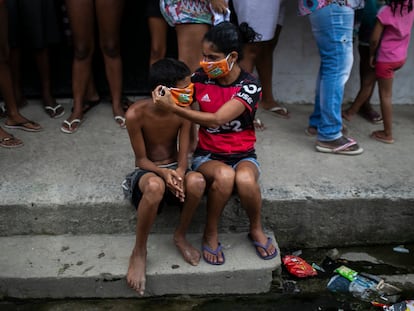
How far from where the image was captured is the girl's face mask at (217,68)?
278 cm

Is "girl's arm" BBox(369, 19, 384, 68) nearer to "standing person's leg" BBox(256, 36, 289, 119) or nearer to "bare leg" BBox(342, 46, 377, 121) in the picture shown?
"bare leg" BBox(342, 46, 377, 121)

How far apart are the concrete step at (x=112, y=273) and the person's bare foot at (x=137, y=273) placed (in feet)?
0.15

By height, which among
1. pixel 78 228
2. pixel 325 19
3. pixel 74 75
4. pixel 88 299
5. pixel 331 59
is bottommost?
pixel 88 299

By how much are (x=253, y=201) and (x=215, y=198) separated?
0.20 metres

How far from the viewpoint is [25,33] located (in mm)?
3967

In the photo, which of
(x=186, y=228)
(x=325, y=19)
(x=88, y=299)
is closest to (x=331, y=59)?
(x=325, y=19)

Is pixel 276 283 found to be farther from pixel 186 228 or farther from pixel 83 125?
pixel 83 125

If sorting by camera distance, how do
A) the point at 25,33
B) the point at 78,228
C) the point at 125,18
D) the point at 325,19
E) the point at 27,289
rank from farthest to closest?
the point at 125,18 → the point at 25,33 → the point at 325,19 → the point at 78,228 → the point at 27,289

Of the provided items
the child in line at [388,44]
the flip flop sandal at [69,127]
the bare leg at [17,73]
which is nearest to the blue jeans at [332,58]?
the child in line at [388,44]

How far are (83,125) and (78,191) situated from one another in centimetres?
100

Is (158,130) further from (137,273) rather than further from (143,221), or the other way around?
(137,273)

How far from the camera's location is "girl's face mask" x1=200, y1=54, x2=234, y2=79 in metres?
2.78

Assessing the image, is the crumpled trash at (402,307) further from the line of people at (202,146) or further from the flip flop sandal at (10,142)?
the flip flop sandal at (10,142)

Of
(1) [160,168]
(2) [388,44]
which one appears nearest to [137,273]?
Answer: (1) [160,168]
